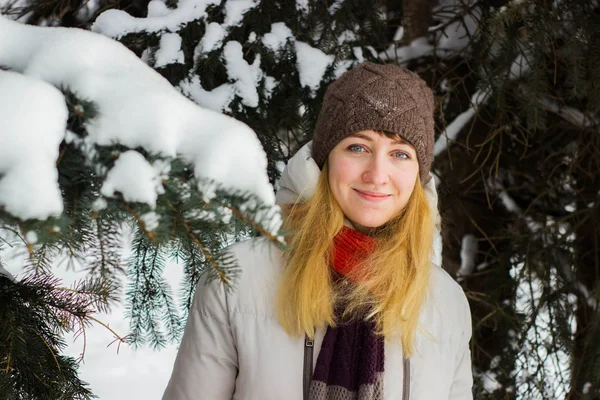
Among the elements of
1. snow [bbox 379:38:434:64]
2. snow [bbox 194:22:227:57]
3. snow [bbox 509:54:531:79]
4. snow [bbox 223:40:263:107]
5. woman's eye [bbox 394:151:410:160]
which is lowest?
woman's eye [bbox 394:151:410:160]

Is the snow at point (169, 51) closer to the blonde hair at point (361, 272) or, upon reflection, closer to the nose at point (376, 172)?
the blonde hair at point (361, 272)

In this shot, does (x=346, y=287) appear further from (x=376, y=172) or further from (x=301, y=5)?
(x=301, y=5)

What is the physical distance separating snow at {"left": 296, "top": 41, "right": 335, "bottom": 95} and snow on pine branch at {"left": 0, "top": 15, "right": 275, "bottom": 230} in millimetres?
1304

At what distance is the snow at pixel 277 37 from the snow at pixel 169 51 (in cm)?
28

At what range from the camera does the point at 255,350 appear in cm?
176

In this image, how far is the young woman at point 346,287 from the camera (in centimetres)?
176

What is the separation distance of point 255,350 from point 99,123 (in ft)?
3.42

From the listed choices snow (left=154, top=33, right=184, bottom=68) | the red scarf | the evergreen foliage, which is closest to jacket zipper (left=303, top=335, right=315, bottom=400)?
the red scarf

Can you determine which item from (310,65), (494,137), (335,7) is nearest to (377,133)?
Answer: (310,65)

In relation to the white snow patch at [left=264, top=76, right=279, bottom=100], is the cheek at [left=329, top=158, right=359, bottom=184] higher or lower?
lower

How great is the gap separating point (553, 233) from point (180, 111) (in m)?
2.44

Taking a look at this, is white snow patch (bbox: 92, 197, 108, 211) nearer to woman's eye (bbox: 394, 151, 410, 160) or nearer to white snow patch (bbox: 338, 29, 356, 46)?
woman's eye (bbox: 394, 151, 410, 160)

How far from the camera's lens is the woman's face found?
1.84 metres

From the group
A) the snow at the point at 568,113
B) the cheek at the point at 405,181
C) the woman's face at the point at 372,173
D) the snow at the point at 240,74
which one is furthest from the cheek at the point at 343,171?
the snow at the point at 568,113
